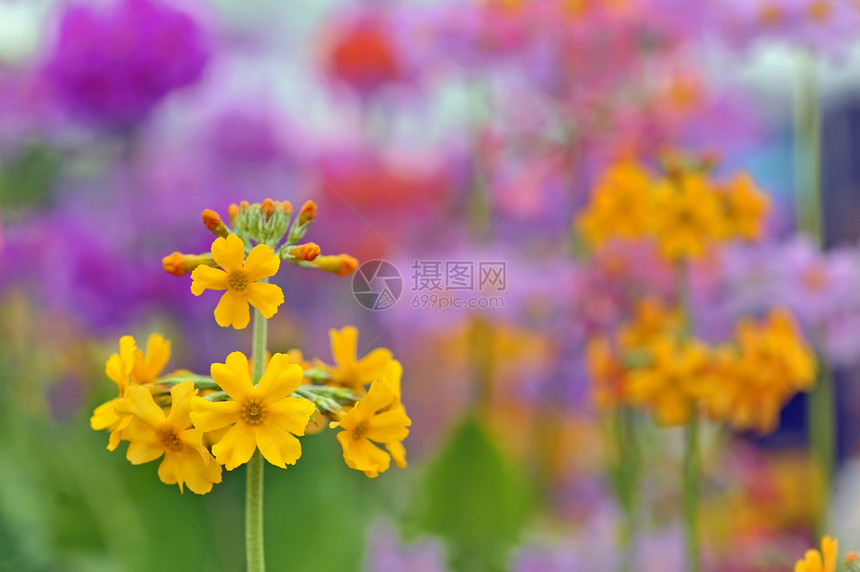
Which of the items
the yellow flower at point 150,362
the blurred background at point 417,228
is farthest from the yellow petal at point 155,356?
the blurred background at point 417,228

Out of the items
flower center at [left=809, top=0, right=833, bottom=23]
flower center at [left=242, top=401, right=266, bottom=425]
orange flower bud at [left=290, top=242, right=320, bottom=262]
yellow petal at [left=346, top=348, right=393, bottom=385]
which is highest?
flower center at [left=809, top=0, right=833, bottom=23]

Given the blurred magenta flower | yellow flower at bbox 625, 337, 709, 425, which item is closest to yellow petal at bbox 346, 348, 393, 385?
yellow flower at bbox 625, 337, 709, 425

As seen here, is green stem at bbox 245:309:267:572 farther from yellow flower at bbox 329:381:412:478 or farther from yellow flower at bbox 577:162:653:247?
yellow flower at bbox 577:162:653:247

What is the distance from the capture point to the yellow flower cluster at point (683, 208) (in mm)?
232

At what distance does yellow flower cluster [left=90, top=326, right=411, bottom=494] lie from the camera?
11 centimetres

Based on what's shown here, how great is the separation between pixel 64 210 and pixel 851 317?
35cm

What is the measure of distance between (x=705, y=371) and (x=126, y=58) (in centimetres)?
23

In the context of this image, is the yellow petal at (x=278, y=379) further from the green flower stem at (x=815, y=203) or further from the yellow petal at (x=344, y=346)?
the green flower stem at (x=815, y=203)

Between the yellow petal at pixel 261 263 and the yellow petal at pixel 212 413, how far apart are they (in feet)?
0.06

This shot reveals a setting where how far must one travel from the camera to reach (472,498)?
0.38 m

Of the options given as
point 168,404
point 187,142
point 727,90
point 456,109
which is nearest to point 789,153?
point 727,90

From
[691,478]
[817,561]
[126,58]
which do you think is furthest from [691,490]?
[126,58]

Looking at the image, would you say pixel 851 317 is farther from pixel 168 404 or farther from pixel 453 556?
pixel 168 404

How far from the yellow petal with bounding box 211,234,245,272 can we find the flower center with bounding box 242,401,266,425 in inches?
0.7
